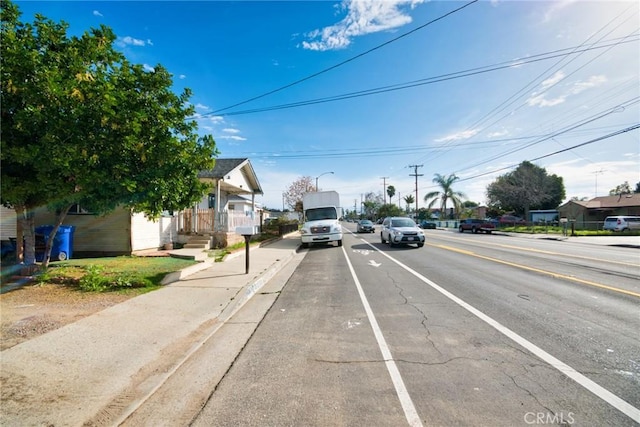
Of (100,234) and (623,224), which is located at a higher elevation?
(100,234)

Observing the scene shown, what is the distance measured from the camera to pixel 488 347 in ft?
13.1

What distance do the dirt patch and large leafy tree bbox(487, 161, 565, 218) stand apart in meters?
53.1

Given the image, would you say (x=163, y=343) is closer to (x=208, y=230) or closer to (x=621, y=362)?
(x=621, y=362)

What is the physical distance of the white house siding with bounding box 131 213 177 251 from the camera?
12.6m

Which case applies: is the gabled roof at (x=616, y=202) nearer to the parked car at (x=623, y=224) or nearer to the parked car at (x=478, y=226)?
the parked car at (x=623, y=224)

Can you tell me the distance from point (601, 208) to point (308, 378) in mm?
57820

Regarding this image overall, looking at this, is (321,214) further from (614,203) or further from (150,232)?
(614,203)

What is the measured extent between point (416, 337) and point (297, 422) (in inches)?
93.9

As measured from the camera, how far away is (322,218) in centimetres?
1997

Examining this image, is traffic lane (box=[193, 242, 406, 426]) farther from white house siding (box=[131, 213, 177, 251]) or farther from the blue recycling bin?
the blue recycling bin

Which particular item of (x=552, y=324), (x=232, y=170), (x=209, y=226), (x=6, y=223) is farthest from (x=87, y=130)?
(x=232, y=170)

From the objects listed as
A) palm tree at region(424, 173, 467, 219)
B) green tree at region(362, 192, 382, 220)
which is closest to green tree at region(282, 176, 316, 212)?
palm tree at region(424, 173, 467, 219)

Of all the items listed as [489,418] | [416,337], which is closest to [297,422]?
[489,418]

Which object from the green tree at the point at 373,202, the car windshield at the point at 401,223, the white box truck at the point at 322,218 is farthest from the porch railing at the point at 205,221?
the green tree at the point at 373,202
